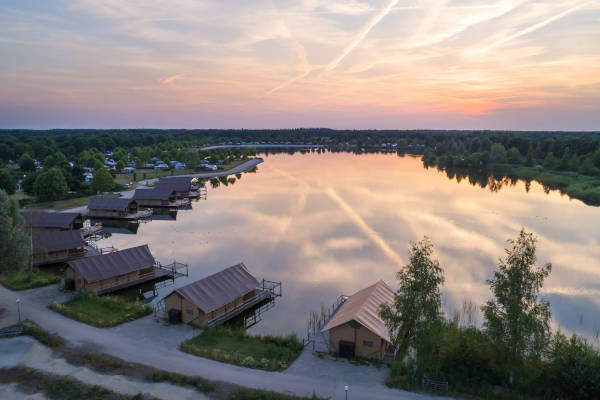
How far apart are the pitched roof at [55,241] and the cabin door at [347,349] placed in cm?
2913

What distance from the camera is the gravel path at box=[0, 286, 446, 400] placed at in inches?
707

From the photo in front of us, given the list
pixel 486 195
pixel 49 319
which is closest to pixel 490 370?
pixel 49 319

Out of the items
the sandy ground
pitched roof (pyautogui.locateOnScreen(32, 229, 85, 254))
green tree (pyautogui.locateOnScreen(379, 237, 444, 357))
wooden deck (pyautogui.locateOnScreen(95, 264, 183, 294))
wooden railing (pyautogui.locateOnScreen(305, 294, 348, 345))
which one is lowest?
wooden railing (pyautogui.locateOnScreen(305, 294, 348, 345))

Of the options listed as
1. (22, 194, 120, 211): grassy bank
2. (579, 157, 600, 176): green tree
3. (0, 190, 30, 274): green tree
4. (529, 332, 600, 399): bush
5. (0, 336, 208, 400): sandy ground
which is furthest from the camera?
(579, 157, 600, 176): green tree

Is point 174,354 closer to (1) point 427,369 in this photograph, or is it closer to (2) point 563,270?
(1) point 427,369

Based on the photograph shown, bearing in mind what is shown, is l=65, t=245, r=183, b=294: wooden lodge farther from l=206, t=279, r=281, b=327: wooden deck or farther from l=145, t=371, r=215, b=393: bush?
l=145, t=371, r=215, b=393: bush

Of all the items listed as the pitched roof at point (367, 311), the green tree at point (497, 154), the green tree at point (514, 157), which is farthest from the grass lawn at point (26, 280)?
the green tree at point (514, 157)

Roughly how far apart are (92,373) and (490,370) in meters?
18.3

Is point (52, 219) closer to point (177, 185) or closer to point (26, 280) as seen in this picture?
point (26, 280)

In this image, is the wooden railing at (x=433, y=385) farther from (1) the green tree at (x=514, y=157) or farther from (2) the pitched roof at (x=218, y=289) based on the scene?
(1) the green tree at (x=514, y=157)

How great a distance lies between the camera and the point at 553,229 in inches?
2074

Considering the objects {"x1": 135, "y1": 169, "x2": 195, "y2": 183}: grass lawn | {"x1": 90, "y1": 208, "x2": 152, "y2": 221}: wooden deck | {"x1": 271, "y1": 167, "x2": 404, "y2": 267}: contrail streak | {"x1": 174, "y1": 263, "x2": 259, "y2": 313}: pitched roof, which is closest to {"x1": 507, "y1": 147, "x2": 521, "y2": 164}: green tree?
{"x1": 271, "y1": 167, "x2": 404, "y2": 267}: contrail streak

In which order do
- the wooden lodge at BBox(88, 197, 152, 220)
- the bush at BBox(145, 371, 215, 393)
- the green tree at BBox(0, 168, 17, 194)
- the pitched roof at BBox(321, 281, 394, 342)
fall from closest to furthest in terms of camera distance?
the bush at BBox(145, 371, 215, 393) → the pitched roof at BBox(321, 281, 394, 342) → the wooden lodge at BBox(88, 197, 152, 220) → the green tree at BBox(0, 168, 17, 194)

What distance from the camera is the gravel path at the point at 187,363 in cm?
1795
